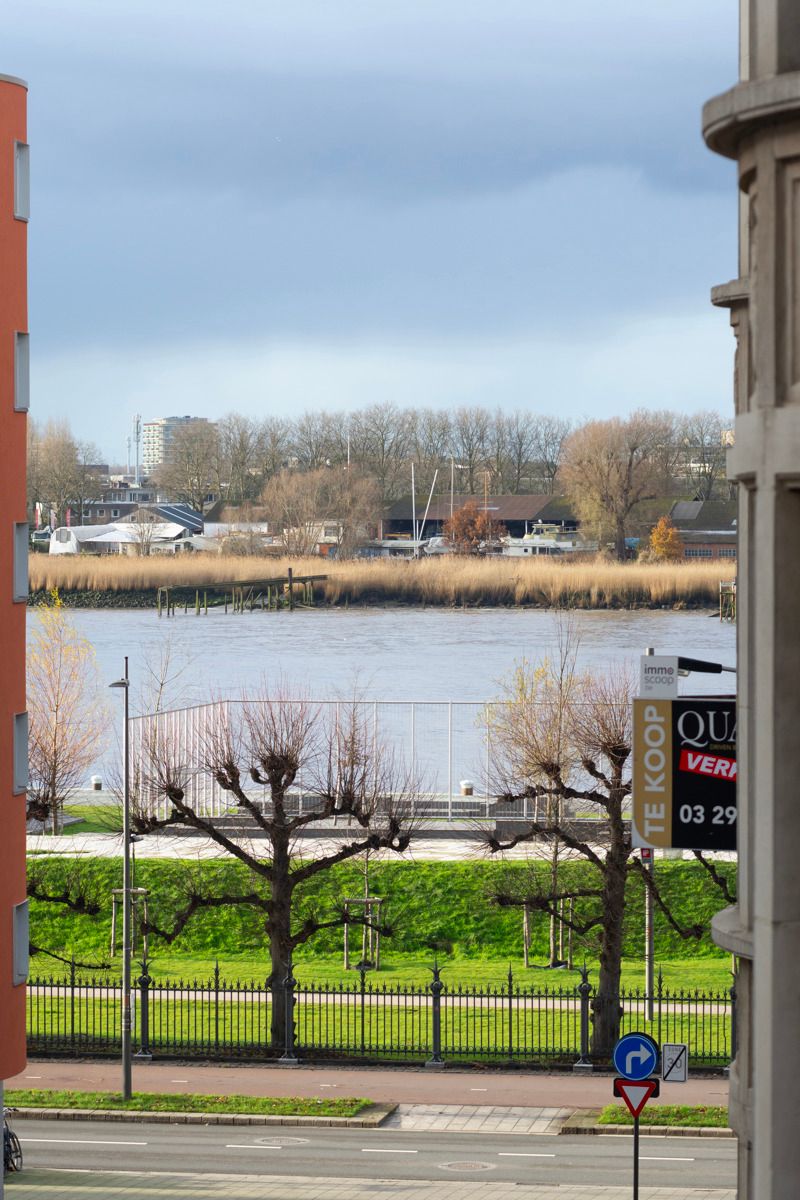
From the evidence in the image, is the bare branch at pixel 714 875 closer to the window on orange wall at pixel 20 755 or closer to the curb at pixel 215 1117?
the curb at pixel 215 1117

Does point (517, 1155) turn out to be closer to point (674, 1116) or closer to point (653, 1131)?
point (653, 1131)

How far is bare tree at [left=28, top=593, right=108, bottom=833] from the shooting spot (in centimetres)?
5569

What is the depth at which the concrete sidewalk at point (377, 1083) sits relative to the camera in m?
31.8

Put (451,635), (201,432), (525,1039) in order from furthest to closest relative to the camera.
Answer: (201,432)
(451,635)
(525,1039)

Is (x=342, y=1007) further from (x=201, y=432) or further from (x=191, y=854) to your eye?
(x=201, y=432)

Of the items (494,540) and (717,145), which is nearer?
(717,145)

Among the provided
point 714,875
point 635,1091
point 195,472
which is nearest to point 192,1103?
point 714,875

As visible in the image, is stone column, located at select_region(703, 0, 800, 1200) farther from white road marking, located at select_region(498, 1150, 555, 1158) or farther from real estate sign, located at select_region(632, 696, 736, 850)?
white road marking, located at select_region(498, 1150, 555, 1158)

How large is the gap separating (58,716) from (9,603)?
1398 inches

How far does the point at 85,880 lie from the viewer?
4894cm

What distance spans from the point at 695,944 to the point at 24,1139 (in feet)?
65.0

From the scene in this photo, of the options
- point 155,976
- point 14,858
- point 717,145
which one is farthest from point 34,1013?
point 717,145

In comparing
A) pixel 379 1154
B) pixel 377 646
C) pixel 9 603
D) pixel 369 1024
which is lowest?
pixel 369 1024

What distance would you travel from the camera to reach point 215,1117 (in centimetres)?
3097
